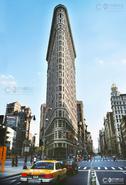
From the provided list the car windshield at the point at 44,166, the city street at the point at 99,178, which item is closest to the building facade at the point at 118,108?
the city street at the point at 99,178

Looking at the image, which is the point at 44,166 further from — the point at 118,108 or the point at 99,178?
the point at 118,108

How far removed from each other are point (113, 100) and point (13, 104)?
3188 inches

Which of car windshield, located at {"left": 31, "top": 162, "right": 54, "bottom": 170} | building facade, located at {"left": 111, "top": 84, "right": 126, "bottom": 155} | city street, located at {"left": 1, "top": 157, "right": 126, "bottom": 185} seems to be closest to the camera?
car windshield, located at {"left": 31, "top": 162, "right": 54, "bottom": 170}

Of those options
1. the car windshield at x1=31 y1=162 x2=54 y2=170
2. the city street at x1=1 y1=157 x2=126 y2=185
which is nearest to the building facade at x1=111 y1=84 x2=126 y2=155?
the city street at x1=1 y1=157 x2=126 y2=185

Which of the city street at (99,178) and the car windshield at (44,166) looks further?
the city street at (99,178)

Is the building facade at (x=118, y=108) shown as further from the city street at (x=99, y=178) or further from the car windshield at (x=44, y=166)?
the car windshield at (x=44, y=166)

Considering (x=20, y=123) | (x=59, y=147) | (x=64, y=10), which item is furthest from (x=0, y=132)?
(x=20, y=123)

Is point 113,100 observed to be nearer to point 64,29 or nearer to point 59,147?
point 64,29

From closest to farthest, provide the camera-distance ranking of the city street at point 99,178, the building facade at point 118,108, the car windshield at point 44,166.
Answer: the car windshield at point 44,166
the city street at point 99,178
the building facade at point 118,108

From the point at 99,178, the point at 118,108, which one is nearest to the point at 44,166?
the point at 99,178

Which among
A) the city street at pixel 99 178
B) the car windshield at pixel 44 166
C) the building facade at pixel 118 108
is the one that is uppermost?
the building facade at pixel 118 108

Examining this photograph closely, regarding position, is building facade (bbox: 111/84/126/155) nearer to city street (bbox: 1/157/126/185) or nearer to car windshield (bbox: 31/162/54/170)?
city street (bbox: 1/157/126/185)

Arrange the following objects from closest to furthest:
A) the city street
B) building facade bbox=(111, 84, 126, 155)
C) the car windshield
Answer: the car windshield < the city street < building facade bbox=(111, 84, 126, 155)

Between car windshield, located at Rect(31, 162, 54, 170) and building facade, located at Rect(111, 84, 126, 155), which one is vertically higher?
building facade, located at Rect(111, 84, 126, 155)
